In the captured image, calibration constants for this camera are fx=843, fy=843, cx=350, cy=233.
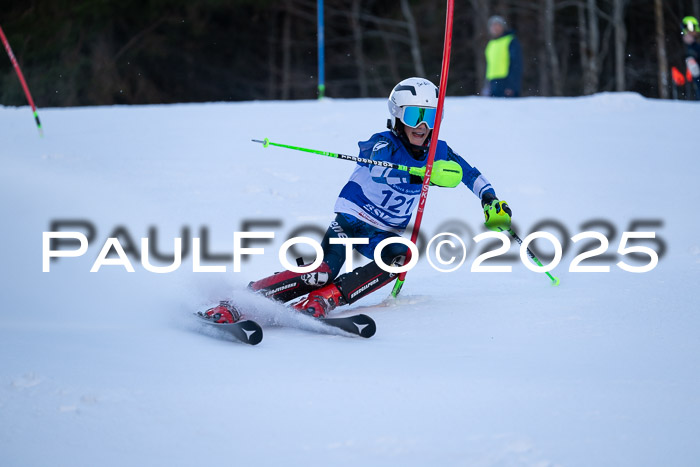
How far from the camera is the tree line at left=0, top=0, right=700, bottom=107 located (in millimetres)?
18281

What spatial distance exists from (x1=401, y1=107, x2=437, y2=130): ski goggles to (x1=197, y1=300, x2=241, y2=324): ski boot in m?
1.19

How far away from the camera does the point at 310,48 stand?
21219 mm

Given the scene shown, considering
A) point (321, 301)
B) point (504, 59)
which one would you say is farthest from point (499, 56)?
point (321, 301)

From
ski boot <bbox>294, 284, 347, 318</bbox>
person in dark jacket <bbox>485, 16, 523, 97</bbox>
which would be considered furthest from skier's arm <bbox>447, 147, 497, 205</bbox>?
person in dark jacket <bbox>485, 16, 523, 97</bbox>

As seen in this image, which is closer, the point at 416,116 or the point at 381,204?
the point at 416,116

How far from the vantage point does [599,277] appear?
489 centimetres

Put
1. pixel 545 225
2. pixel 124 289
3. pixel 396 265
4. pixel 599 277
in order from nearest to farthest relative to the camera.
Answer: pixel 396 265 → pixel 124 289 → pixel 599 277 → pixel 545 225

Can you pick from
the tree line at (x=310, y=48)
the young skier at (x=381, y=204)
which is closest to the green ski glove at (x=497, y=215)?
the young skier at (x=381, y=204)

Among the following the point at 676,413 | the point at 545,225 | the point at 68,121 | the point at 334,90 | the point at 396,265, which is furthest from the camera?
the point at 334,90

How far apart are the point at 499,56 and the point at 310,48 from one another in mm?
11701

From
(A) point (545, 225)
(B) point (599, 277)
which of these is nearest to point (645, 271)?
(B) point (599, 277)

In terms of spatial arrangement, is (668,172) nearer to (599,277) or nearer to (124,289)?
(599,277)

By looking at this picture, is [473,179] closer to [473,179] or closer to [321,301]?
[473,179]

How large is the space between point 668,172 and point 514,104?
223 cm
